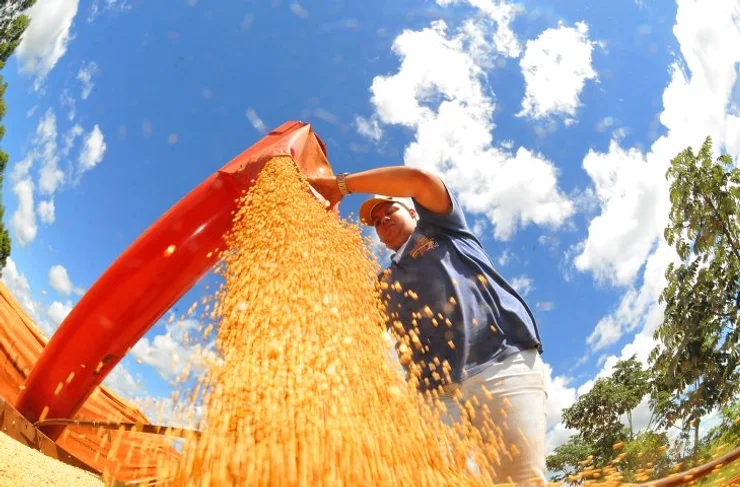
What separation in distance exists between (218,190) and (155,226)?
0.40 m

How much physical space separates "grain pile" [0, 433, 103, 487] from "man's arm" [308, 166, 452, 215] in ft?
6.28

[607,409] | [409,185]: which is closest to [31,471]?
[409,185]

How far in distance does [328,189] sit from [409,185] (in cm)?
64

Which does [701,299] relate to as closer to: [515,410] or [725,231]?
[725,231]

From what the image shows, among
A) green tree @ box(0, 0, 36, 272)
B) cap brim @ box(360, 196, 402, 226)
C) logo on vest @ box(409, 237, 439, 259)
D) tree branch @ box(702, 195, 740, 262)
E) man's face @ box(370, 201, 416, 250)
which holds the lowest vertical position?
logo on vest @ box(409, 237, 439, 259)

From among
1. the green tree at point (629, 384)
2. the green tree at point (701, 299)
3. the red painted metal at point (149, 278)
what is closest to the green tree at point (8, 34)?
the red painted metal at point (149, 278)

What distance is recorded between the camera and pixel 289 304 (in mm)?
2086

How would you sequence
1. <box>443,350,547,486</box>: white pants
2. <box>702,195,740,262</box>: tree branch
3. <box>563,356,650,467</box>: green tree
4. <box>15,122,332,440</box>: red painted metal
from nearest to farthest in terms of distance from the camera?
<box>443,350,547,486</box>: white pants < <box>15,122,332,440</box>: red painted metal < <box>702,195,740,262</box>: tree branch < <box>563,356,650,467</box>: green tree

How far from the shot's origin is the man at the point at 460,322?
2031mm

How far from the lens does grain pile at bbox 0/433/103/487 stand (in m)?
2.13

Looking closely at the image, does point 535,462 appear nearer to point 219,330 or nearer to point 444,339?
point 444,339

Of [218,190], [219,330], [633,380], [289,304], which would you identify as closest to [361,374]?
[289,304]

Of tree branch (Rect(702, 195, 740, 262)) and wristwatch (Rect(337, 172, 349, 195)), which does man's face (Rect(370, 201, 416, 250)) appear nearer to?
wristwatch (Rect(337, 172, 349, 195))

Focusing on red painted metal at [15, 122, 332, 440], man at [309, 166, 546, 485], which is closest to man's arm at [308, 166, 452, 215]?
man at [309, 166, 546, 485]
